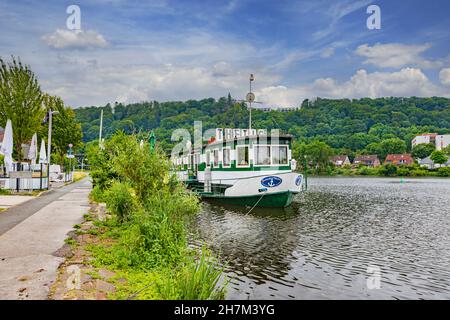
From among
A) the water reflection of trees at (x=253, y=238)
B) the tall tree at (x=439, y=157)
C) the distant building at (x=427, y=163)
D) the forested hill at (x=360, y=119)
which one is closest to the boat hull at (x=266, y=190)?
the water reflection of trees at (x=253, y=238)

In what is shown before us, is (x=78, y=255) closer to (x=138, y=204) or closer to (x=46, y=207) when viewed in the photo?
(x=138, y=204)

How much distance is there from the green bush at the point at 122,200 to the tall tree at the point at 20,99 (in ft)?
70.5

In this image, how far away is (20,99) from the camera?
98.3 ft

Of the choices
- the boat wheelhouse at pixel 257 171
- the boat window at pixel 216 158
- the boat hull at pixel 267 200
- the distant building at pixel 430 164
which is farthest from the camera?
the distant building at pixel 430 164

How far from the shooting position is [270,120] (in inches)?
2844

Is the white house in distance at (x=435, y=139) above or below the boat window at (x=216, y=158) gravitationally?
above

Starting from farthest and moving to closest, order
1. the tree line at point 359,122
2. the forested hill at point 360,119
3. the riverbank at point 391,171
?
the forested hill at point 360,119 < the tree line at point 359,122 < the riverbank at point 391,171

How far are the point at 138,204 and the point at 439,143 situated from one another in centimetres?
12489

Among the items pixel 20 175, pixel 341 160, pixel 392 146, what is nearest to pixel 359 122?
pixel 392 146

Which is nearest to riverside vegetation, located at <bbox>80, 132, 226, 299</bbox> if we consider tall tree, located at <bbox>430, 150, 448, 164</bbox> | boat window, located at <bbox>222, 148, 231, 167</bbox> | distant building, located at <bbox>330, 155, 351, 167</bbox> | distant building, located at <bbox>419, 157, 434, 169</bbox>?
boat window, located at <bbox>222, 148, 231, 167</bbox>

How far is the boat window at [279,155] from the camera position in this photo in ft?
75.0

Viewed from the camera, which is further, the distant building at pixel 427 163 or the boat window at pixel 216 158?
the distant building at pixel 427 163

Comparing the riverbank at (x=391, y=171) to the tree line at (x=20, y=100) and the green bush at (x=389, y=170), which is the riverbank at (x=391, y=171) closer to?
the green bush at (x=389, y=170)
